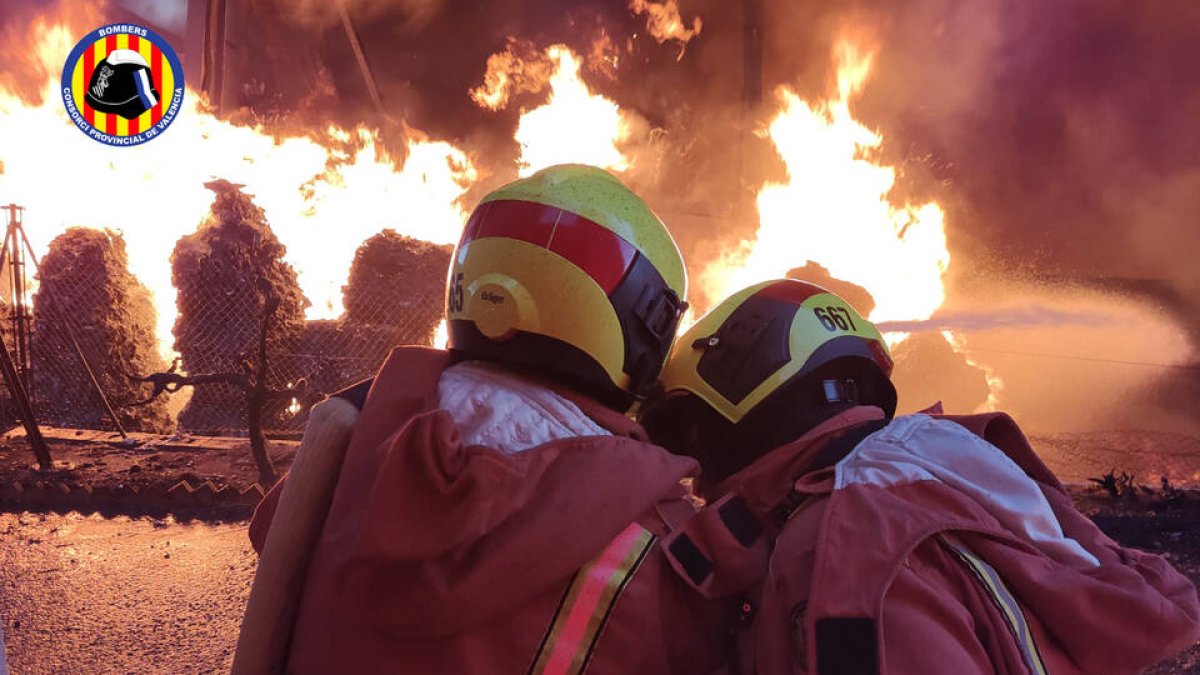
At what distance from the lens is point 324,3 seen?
12242 millimetres

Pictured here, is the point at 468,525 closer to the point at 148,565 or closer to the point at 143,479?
the point at 148,565

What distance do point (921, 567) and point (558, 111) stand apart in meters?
12.4

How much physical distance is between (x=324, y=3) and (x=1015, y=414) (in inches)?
467

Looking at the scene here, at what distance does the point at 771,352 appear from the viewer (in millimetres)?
2094

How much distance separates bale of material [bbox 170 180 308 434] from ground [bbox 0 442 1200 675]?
9.92 feet

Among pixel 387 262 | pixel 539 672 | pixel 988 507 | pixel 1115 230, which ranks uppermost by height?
pixel 1115 230

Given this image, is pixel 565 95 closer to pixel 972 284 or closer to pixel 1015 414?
Result: pixel 972 284

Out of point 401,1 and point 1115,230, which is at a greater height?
point 401,1

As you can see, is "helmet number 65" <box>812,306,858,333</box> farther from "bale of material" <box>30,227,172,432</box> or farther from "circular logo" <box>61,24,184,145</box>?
"bale of material" <box>30,227,172,432</box>

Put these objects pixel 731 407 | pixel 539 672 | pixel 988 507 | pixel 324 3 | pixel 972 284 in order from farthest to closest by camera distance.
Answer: pixel 324 3 → pixel 972 284 → pixel 731 407 → pixel 988 507 → pixel 539 672

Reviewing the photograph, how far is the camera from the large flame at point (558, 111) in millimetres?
12845

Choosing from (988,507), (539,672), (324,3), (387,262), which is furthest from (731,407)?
(324,3)

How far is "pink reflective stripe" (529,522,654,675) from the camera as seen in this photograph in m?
1.35

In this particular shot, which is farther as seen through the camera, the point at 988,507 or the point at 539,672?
the point at 988,507
